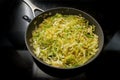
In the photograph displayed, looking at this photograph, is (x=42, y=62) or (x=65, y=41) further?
(x=65, y=41)

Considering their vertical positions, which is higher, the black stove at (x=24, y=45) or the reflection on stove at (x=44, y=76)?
the black stove at (x=24, y=45)

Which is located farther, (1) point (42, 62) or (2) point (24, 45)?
(2) point (24, 45)

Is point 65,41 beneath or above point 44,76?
above

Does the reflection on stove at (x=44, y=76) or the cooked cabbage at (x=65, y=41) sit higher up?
the cooked cabbage at (x=65, y=41)

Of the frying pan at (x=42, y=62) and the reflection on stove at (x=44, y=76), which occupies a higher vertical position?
the frying pan at (x=42, y=62)

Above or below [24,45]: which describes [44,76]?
below

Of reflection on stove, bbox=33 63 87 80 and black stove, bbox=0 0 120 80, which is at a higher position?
black stove, bbox=0 0 120 80

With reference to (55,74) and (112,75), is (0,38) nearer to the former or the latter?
(55,74)

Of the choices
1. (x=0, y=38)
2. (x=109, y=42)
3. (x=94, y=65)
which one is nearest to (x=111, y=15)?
(x=109, y=42)
